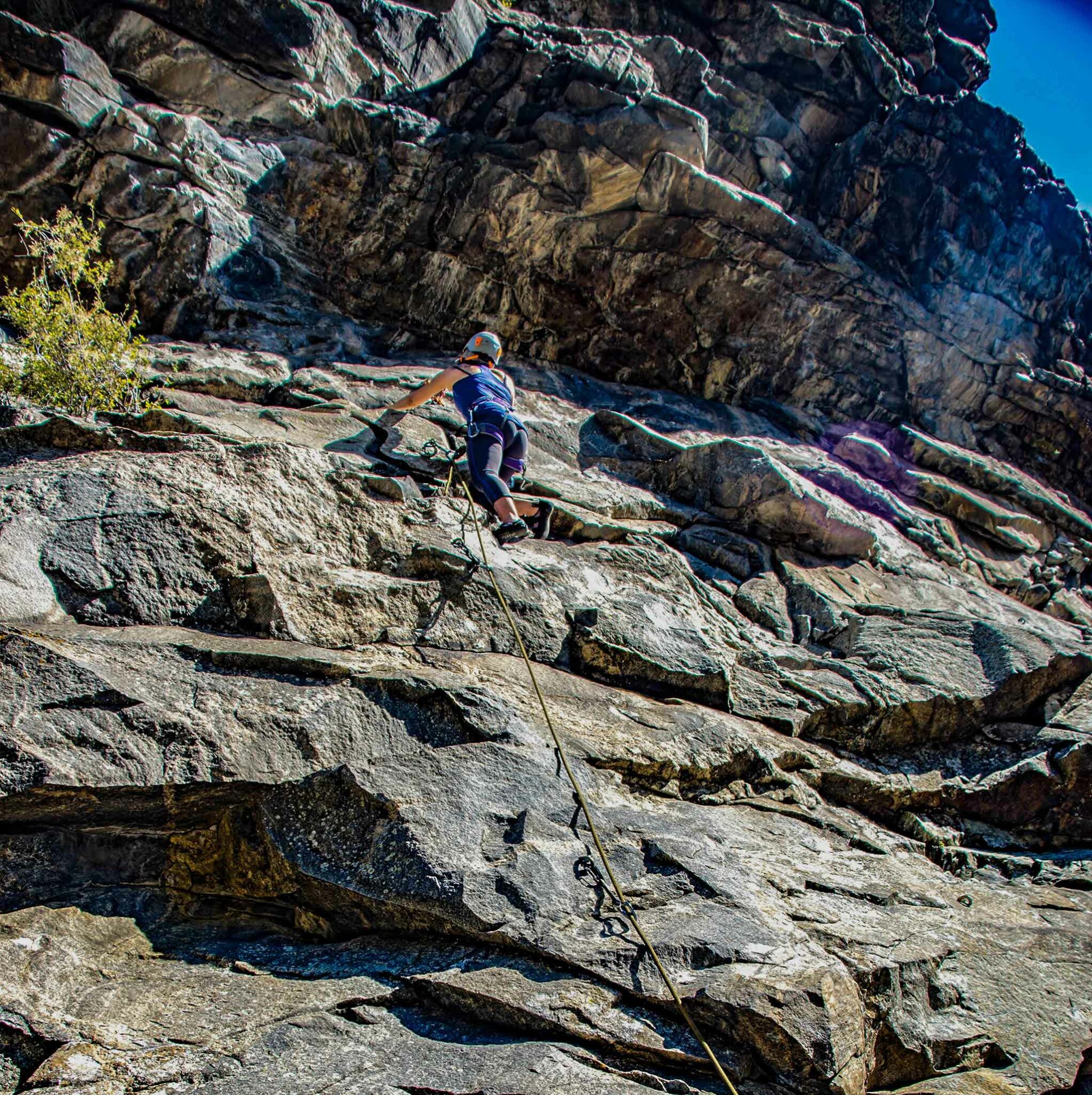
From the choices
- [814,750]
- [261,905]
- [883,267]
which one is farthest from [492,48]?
[261,905]

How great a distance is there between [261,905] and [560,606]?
3.92 metres

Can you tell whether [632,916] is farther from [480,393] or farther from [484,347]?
[484,347]

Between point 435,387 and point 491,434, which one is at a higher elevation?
point 435,387

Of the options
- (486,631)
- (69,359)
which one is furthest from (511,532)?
(69,359)

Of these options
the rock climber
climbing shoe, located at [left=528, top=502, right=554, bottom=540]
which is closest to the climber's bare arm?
the rock climber

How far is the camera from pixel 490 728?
5.63 m

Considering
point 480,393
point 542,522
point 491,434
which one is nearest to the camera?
point 491,434

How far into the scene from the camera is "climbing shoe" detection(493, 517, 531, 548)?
8148 millimetres

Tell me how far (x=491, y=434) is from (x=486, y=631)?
2730 millimetres

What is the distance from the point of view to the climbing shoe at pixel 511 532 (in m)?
8.15

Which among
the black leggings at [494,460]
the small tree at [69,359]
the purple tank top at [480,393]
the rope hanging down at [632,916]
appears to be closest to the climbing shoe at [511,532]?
the black leggings at [494,460]

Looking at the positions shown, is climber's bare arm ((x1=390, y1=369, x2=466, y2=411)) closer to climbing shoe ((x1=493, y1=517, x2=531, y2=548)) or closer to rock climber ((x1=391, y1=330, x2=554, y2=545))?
rock climber ((x1=391, y1=330, x2=554, y2=545))

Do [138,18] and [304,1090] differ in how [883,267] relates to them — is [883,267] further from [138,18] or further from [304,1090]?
[304,1090]

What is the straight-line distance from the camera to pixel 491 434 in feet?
28.3
